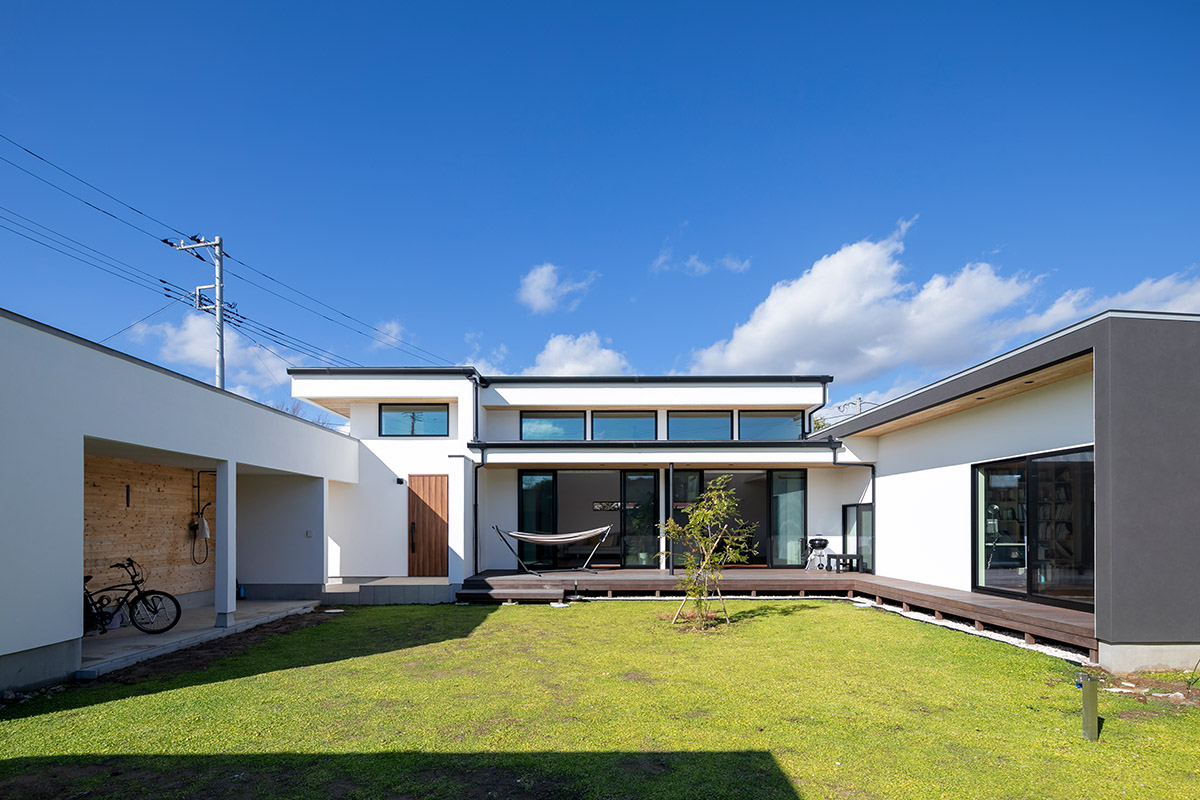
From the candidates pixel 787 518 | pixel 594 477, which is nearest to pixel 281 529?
pixel 594 477

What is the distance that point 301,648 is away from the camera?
6.97m

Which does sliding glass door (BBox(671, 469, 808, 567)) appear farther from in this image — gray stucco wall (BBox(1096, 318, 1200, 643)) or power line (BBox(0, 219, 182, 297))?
power line (BBox(0, 219, 182, 297))

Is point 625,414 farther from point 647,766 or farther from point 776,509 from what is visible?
point 647,766

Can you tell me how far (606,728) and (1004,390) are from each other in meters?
6.12

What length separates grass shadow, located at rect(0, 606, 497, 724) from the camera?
5.11 metres

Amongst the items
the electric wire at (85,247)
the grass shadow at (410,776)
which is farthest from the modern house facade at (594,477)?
the electric wire at (85,247)

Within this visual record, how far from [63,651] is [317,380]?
7.34 metres

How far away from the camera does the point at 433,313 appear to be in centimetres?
2003

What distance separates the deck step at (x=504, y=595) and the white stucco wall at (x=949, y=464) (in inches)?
225

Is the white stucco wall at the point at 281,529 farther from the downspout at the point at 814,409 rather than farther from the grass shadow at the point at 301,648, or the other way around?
the downspout at the point at 814,409

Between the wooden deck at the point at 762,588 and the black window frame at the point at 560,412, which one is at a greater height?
the black window frame at the point at 560,412

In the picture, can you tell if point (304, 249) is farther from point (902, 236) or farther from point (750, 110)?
point (902, 236)

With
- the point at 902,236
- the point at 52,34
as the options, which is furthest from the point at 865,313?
the point at 52,34

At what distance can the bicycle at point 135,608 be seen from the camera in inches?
278
